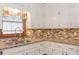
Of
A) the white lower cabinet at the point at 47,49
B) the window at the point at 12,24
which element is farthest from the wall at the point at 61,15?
the window at the point at 12,24

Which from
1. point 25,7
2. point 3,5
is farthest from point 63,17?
point 3,5

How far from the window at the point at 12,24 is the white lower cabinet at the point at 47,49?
26 centimetres

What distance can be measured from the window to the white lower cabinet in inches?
10.1

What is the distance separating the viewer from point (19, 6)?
8.04ft

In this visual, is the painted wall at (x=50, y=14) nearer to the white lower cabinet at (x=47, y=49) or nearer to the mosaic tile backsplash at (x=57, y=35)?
the mosaic tile backsplash at (x=57, y=35)

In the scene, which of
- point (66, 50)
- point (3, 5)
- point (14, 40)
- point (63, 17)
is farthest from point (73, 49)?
point (3, 5)

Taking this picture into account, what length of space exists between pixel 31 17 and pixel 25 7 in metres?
0.17

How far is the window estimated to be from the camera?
7.98ft

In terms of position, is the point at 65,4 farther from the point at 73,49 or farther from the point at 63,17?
the point at 73,49

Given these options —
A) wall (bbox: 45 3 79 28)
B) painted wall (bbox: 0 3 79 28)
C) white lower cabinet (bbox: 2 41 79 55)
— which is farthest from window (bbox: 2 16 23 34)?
wall (bbox: 45 3 79 28)

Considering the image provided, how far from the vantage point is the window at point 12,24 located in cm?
243

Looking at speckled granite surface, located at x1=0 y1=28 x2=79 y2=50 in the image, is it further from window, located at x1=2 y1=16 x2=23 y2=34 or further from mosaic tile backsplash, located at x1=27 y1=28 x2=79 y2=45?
window, located at x1=2 y1=16 x2=23 y2=34

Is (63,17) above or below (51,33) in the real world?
above
